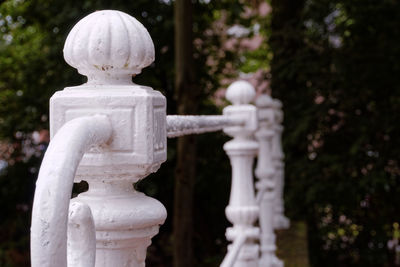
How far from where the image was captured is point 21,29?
5.80m

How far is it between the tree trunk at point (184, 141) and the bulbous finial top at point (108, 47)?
3.14 m

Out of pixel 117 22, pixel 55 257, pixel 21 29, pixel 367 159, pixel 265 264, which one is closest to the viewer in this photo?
pixel 55 257

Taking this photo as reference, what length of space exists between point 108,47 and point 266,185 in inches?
127

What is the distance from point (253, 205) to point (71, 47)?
2079mm

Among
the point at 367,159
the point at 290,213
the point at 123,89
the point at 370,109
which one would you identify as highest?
the point at 123,89

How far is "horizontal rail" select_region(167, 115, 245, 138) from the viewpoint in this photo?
147 centimetres

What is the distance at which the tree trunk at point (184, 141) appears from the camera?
416cm

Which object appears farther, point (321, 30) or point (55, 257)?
point (321, 30)

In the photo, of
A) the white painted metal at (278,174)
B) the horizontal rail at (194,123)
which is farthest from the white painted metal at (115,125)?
the white painted metal at (278,174)

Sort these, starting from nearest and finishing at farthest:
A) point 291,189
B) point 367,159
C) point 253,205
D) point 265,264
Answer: point 253,205, point 265,264, point 367,159, point 291,189

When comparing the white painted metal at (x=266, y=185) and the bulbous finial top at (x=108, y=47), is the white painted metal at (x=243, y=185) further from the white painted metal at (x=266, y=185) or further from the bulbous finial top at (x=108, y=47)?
the bulbous finial top at (x=108, y=47)

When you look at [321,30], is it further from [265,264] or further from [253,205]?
[253,205]

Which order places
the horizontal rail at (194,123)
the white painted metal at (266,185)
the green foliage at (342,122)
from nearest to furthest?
the horizontal rail at (194,123)
the white painted metal at (266,185)
the green foliage at (342,122)

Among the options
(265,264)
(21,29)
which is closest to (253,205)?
(265,264)
